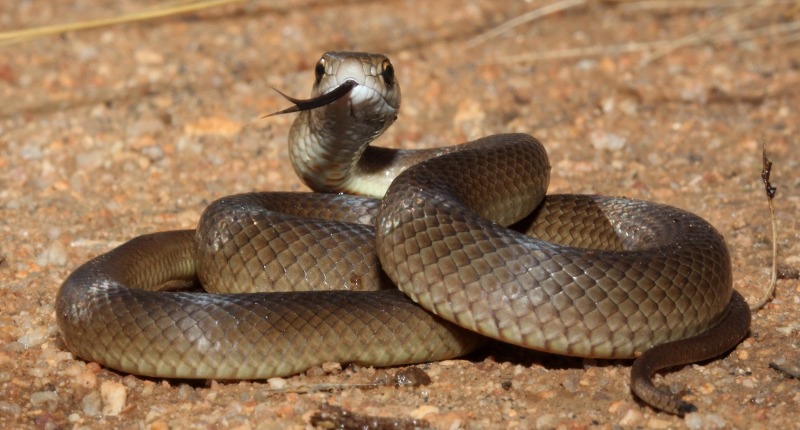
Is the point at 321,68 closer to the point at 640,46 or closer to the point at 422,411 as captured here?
the point at 422,411

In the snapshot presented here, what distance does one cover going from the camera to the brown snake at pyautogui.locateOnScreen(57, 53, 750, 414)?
5066mm

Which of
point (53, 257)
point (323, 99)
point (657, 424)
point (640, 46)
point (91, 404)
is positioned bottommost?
point (657, 424)

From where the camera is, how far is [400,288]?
17.6ft

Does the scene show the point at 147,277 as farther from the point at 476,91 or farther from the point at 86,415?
the point at 476,91

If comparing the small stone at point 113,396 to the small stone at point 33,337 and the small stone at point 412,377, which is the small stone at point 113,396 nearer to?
the small stone at point 33,337

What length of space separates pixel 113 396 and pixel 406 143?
15.5ft

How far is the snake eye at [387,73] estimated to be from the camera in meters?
6.08

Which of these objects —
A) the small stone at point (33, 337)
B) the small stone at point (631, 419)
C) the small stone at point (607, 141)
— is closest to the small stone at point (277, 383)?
the small stone at point (33, 337)

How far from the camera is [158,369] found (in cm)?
520

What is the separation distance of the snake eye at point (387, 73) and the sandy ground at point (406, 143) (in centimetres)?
177

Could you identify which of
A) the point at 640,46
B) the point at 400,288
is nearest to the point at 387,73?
the point at 400,288

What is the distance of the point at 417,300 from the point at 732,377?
171 cm

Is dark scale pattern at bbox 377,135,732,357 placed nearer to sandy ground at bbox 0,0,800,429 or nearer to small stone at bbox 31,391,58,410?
sandy ground at bbox 0,0,800,429

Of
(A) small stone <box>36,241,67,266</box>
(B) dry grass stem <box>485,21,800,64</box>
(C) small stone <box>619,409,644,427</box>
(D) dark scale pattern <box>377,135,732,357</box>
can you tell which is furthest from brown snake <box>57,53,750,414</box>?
(B) dry grass stem <box>485,21,800,64</box>
